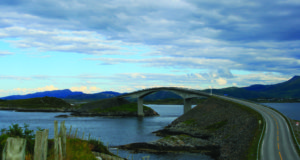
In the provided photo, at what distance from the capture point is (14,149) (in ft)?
21.8

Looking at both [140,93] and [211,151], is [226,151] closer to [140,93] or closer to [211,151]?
[211,151]

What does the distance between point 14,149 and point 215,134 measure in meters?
61.1

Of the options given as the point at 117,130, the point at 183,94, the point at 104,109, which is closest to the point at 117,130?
the point at 117,130

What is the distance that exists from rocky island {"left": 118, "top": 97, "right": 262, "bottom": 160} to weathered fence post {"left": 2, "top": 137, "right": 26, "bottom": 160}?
2989 centimetres

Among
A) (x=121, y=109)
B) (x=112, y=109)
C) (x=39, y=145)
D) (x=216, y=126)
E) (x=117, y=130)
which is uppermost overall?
(x=39, y=145)

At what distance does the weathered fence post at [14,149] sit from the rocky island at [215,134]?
2989 centimetres

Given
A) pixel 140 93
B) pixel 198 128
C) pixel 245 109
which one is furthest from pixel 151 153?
pixel 140 93

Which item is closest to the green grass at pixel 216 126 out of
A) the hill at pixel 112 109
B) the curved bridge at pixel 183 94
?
the curved bridge at pixel 183 94

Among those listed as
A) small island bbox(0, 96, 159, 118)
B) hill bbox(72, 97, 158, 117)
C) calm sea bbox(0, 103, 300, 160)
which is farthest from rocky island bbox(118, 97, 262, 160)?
small island bbox(0, 96, 159, 118)

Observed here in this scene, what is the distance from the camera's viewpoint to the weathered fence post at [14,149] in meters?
6.57

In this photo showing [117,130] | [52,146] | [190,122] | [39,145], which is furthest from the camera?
[190,122]

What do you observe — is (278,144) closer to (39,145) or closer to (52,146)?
(52,146)

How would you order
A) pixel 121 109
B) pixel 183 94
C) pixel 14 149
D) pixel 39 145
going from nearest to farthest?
pixel 14 149 → pixel 39 145 → pixel 183 94 → pixel 121 109

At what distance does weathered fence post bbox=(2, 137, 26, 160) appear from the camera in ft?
21.6
